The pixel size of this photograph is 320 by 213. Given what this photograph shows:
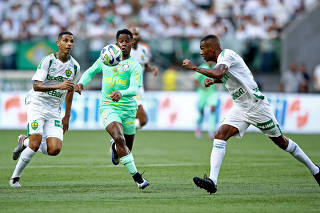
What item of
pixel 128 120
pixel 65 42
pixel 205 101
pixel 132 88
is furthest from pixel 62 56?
pixel 205 101

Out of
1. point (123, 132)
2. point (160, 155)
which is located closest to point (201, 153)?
point (160, 155)

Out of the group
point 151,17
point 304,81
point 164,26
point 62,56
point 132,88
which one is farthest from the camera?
point 151,17

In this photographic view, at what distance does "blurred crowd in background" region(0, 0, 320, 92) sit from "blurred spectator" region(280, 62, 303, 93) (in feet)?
0.13

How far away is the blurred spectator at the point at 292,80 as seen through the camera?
2708 centimetres

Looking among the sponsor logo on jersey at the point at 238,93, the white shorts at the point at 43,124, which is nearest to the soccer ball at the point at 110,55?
the white shorts at the point at 43,124

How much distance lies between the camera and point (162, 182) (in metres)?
11.1

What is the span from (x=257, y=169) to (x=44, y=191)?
15.4 ft

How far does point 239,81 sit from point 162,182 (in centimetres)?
222

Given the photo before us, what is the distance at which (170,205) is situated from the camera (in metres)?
8.65

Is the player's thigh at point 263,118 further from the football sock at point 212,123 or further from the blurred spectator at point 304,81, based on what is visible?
the blurred spectator at point 304,81

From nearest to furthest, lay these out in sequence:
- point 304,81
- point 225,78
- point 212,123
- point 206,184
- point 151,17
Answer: point 206,184 < point 225,78 < point 212,123 < point 304,81 < point 151,17

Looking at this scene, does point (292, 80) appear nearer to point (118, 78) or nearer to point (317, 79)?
point (317, 79)

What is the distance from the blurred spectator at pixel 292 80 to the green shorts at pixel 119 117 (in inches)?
665

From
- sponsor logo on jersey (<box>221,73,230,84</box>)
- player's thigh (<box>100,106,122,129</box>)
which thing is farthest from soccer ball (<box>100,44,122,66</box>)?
sponsor logo on jersey (<box>221,73,230,84</box>)
